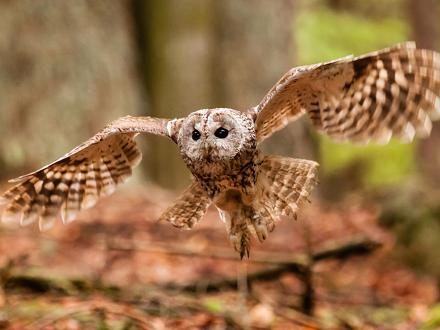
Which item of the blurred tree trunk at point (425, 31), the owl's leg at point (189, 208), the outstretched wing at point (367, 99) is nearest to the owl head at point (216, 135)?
the outstretched wing at point (367, 99)

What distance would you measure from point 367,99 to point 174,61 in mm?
5478

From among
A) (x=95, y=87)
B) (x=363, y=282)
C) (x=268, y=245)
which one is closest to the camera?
(x=363, y=282)

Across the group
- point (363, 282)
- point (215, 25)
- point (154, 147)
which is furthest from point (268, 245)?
point (215, 25)

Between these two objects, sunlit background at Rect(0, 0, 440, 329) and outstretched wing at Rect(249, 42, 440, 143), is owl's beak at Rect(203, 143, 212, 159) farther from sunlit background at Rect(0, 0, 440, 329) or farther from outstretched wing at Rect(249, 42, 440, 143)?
sunlit background at Rect(0, 0, 440, 329)

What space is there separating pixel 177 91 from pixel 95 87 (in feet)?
3.31

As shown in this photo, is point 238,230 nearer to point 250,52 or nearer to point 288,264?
point 288,264

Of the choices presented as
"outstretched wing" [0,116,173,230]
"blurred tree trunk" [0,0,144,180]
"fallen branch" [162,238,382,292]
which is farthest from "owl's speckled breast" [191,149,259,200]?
"blurred tree trunk" [0,0,144,180]

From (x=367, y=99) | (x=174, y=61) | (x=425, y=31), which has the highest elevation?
(x=425, y=31)

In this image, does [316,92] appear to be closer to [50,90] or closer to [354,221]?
[354,221]

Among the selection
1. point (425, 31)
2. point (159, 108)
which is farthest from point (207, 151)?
point (425, 31)

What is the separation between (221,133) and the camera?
157 inches

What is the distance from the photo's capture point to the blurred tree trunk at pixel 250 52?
9.73m

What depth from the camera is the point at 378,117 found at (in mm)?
4590

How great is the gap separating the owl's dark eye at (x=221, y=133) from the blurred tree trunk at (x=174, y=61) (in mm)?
5614
